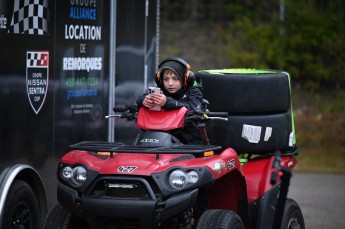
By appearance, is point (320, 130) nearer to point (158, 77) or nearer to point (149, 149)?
point (158, 77)

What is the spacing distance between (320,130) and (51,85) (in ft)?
32.0

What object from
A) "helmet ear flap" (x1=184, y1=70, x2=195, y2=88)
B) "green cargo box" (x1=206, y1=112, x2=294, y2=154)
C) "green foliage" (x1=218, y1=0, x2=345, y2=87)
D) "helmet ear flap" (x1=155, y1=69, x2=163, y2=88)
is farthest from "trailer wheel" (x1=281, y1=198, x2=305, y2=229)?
"green foliage" (x1=218, y1=0, x2=345, y2=87)

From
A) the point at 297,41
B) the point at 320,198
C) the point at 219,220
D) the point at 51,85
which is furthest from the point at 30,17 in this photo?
the point at 297,41

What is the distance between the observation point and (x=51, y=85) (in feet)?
28.1

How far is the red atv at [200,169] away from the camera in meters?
6.61

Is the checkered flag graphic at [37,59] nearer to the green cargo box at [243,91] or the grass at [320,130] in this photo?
the green cargo box at [243,91]

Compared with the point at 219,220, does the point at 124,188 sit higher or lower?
higher

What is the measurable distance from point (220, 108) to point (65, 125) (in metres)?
1.59

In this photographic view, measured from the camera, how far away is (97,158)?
692 cm

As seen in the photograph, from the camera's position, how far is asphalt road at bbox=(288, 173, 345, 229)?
1081 centimetres

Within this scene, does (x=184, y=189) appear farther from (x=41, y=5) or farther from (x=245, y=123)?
(x=41, y=5)

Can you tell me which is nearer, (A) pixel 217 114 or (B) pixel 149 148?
(B) pixel 149 148

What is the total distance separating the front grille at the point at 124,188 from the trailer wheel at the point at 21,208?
1.24 meters

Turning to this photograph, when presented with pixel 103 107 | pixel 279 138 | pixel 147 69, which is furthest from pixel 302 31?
pixel 279 138
